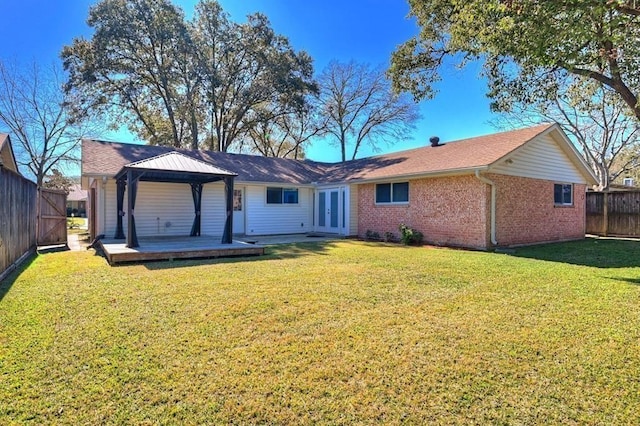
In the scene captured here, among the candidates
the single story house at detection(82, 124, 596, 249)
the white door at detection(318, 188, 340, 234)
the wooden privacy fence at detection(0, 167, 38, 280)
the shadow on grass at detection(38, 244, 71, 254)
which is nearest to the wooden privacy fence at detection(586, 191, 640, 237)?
the single story house at detection(82, 124, 596, 249)

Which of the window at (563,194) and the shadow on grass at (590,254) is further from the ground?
the window at (563,194)

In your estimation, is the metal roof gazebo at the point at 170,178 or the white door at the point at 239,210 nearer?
the metal roof gazebo at the point at 170,178

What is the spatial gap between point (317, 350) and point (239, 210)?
39.5 ft

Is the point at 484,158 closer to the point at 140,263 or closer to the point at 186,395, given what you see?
the point at 140,263

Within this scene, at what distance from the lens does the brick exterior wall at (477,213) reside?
11336mm

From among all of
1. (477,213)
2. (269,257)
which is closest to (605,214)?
(477,213)

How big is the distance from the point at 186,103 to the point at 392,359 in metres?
23.1

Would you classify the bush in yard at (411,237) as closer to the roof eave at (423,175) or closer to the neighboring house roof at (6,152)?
the roof eave at (423,175)

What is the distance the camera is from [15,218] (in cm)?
737

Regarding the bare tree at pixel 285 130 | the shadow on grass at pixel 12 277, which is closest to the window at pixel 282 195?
the shadow on grass at pixel 12 277

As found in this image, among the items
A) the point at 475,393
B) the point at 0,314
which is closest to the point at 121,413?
the point at 475,393

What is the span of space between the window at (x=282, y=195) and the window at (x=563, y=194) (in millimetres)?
10286

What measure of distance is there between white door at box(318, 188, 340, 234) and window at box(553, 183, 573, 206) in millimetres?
8349

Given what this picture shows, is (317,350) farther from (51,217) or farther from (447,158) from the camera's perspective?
(51,217)
